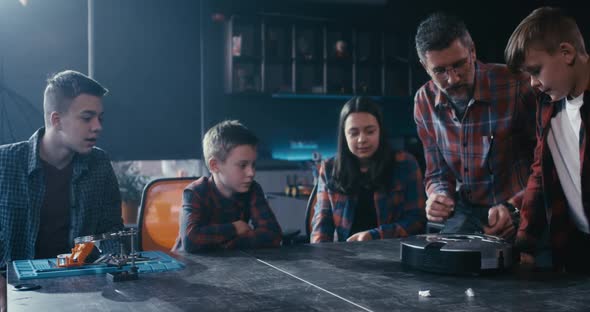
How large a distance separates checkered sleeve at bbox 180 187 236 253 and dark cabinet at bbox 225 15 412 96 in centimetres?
356

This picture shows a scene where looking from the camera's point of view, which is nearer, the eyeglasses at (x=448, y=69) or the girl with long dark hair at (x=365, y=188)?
the eyeglasses at (x=448, y=69)

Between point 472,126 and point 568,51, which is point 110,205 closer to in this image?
point 472,126

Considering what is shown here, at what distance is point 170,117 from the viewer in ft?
18.7

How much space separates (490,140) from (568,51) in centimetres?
62

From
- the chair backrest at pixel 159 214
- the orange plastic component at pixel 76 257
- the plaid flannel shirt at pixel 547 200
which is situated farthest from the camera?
the chair backrest at pixel 159 214

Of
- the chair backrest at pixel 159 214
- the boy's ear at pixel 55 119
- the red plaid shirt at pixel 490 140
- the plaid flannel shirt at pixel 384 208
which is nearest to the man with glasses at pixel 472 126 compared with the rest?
the red plaid shirt at pixel 490 140

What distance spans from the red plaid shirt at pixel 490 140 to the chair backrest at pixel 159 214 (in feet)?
3.91

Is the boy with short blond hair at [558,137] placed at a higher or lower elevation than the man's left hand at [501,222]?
higher

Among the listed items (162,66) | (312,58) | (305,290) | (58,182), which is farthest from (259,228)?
(312,58)

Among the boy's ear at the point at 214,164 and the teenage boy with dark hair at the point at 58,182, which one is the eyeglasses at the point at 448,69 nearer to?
the boy's ear at the point at 214,164

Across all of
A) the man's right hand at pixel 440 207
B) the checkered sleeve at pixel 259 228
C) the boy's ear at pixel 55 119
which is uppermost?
the boy's ear at pixel 55 119

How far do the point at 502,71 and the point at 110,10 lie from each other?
4.12 metres

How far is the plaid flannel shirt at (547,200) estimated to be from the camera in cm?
164

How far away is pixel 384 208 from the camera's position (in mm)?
2549
